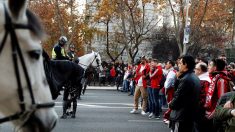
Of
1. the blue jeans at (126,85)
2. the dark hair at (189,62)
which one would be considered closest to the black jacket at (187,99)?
the dark hair at (189,62)

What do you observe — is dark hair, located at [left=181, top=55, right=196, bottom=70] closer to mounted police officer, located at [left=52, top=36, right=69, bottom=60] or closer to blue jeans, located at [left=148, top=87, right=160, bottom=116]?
mounted police officer, located at [left=52, top=36, right=69, bottom=60]

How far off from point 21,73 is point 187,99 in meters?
5.63

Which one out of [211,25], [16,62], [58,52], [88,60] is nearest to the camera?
[16,62]

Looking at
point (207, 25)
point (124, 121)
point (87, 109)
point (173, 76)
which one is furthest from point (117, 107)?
point (207, 25)

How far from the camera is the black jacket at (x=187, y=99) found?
828 centimetres

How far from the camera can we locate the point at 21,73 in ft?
9.96

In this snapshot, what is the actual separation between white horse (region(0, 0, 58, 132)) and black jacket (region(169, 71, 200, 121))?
537 cm

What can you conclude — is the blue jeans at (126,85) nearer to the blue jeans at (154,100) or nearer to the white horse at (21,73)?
the blue jeans at (154,100)

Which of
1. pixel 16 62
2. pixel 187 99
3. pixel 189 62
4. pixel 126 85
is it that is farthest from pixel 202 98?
pixel 126 85

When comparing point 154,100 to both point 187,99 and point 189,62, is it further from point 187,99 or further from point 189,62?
point 187,99

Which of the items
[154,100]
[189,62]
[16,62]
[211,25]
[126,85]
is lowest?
[126,85]

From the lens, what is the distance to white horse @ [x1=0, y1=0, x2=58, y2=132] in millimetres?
3006

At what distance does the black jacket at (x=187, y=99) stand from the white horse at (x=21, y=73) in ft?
17.6

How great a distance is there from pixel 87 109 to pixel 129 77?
11.0 metres
